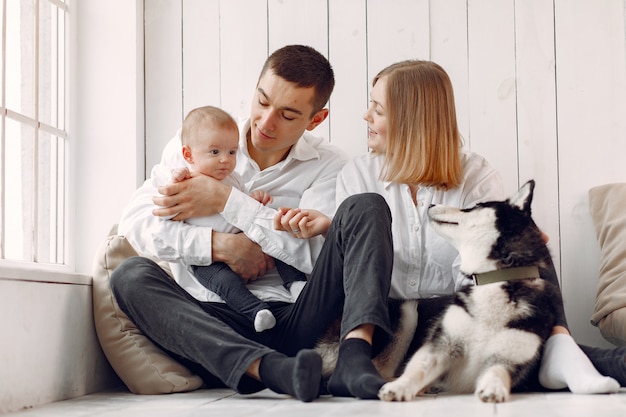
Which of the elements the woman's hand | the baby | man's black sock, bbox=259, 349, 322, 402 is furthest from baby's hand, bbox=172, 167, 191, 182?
man's black sock, bbox=259, 349, 322, 402

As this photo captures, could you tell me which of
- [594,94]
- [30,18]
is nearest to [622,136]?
[594,94]

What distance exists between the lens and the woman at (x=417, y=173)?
234cm

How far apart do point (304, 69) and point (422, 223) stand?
22.6 inches

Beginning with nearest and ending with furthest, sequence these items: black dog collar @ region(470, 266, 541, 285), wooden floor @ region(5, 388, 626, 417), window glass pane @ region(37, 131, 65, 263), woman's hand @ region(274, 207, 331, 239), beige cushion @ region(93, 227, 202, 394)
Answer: wooden floor @ region(5, 388, 626, 417) < black dog collar @ region(470, 266, 541, 285) < beige cushion @ region(93, 227, 202, 394) < woman's hand @ region(274, 207, 331, 239) < window glass pane @ region(37, 131, 65, 263)

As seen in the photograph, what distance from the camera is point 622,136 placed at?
2773 mm

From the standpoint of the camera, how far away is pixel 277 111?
2.42 meters

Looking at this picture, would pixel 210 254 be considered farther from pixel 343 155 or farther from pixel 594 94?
pixel 594 94

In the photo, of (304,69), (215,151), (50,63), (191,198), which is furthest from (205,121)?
(50,63)

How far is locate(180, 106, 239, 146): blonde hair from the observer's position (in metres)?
2.31

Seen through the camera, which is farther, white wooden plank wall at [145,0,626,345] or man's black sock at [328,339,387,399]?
white wooden plank wall at [145,0,626,345]

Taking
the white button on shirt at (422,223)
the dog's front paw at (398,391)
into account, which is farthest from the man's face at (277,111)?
the dog's front paw at (398,391)

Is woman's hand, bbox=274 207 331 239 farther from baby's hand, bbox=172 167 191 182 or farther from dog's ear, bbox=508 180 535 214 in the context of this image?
dog's ear, bbox=508 180 535 214

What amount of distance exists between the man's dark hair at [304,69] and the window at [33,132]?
706mm

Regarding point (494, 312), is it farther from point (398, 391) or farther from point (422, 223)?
point (422, 223)
